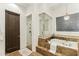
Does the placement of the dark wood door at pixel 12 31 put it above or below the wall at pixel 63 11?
below

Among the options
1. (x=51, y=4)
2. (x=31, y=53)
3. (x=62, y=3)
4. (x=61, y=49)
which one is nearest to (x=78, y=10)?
(x=62, y=3)

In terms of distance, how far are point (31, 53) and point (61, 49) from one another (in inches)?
20.8

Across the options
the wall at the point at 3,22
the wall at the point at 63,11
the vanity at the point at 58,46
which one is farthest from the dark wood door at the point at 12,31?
the wall at the point at 63,11

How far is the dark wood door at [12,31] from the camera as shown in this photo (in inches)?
77.9

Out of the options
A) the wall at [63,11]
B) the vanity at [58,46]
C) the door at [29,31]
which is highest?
the wall at [63,11]

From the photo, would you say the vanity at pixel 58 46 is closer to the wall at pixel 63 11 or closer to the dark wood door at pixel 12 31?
the wall at pixel 63 11

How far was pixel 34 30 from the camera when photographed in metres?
2.00

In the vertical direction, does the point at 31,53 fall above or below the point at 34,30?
below

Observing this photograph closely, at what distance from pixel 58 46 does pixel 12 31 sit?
839mm

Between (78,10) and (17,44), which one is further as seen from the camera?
(17,44)

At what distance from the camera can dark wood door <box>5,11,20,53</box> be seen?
1.98 meters

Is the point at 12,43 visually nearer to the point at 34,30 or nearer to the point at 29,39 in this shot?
the point at 29,39

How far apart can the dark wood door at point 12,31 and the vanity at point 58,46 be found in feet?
1.35

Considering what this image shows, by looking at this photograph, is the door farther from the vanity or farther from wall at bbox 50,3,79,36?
wall at bbox 50,3,79,36
